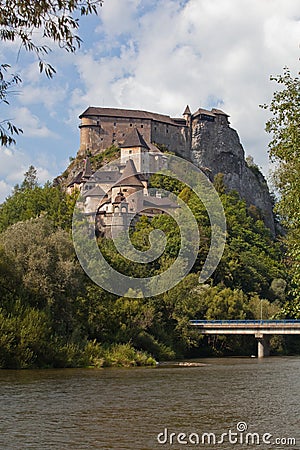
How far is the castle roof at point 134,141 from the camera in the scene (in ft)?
318

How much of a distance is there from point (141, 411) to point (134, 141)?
269 feet

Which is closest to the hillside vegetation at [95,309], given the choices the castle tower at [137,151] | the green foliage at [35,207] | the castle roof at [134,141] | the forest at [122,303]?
the forest at [122,303]

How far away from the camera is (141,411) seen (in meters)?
17.1

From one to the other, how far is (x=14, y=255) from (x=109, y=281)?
31.3ft

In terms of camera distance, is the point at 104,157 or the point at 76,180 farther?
the point at 104,157

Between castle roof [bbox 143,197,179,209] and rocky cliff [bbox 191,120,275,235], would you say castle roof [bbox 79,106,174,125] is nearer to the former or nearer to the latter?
rocky cliff [bbox 191,120,275,235]

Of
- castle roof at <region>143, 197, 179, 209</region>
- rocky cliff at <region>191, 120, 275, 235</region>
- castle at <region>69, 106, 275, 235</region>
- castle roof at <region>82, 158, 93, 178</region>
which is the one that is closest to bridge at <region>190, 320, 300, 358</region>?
castle roof at <region>143, 197, 179, 209</region>

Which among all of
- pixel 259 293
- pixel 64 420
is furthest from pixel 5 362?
pixel 259 293

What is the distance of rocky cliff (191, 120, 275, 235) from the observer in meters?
109

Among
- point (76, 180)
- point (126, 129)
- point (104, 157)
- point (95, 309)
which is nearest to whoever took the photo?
point (95, 309)

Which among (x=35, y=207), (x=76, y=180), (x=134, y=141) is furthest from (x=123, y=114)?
(x=35, y=207)

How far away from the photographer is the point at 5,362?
26609 mm

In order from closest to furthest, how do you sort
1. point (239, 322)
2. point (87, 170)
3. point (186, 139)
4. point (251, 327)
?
point (251, 327)
point (239, 322)
point (87, 170)
point (186, 139)

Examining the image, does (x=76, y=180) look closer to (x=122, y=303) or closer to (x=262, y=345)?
(x=262, y=345)
